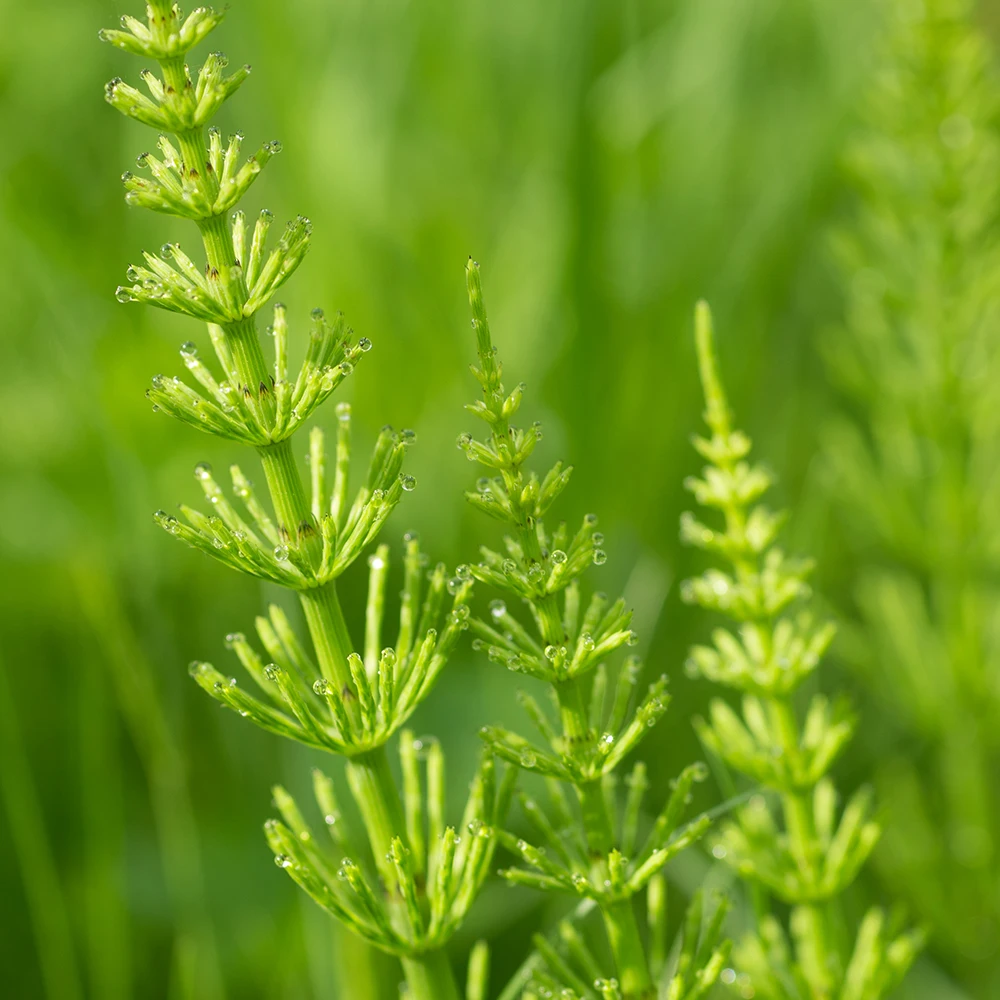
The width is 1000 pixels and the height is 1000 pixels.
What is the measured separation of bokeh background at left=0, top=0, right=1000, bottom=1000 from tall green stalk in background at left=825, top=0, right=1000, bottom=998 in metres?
0.08

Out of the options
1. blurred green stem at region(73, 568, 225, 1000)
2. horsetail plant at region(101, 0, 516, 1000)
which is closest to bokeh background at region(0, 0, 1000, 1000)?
blurred green stem at region(73, 568, 225, 1000)

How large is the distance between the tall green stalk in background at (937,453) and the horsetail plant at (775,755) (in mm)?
823

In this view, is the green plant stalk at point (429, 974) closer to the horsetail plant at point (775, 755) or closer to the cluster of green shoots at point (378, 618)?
the cluster of green shoots at point (378, 618)

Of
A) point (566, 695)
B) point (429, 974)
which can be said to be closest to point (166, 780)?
point (429, 974)

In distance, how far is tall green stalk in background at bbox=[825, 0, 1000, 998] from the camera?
172 centimetres

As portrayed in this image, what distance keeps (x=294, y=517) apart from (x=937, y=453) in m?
1.44

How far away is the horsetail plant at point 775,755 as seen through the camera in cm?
88

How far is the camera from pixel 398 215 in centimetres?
232

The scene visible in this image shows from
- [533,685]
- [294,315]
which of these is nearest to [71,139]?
[294,315]

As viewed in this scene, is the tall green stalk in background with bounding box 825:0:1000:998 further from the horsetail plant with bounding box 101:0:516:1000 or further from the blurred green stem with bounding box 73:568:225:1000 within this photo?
the horsetail plant with bounding box 101:0:516:1000

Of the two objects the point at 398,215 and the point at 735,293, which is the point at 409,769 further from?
the point at 398,215

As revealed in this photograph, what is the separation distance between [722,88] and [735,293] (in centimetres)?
53

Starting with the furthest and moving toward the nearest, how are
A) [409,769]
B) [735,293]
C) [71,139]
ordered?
[71,139], [735,293], [409,769]

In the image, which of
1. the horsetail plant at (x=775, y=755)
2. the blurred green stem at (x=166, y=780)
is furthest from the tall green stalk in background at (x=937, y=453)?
the blurred green stem at (x=166, y=780)
